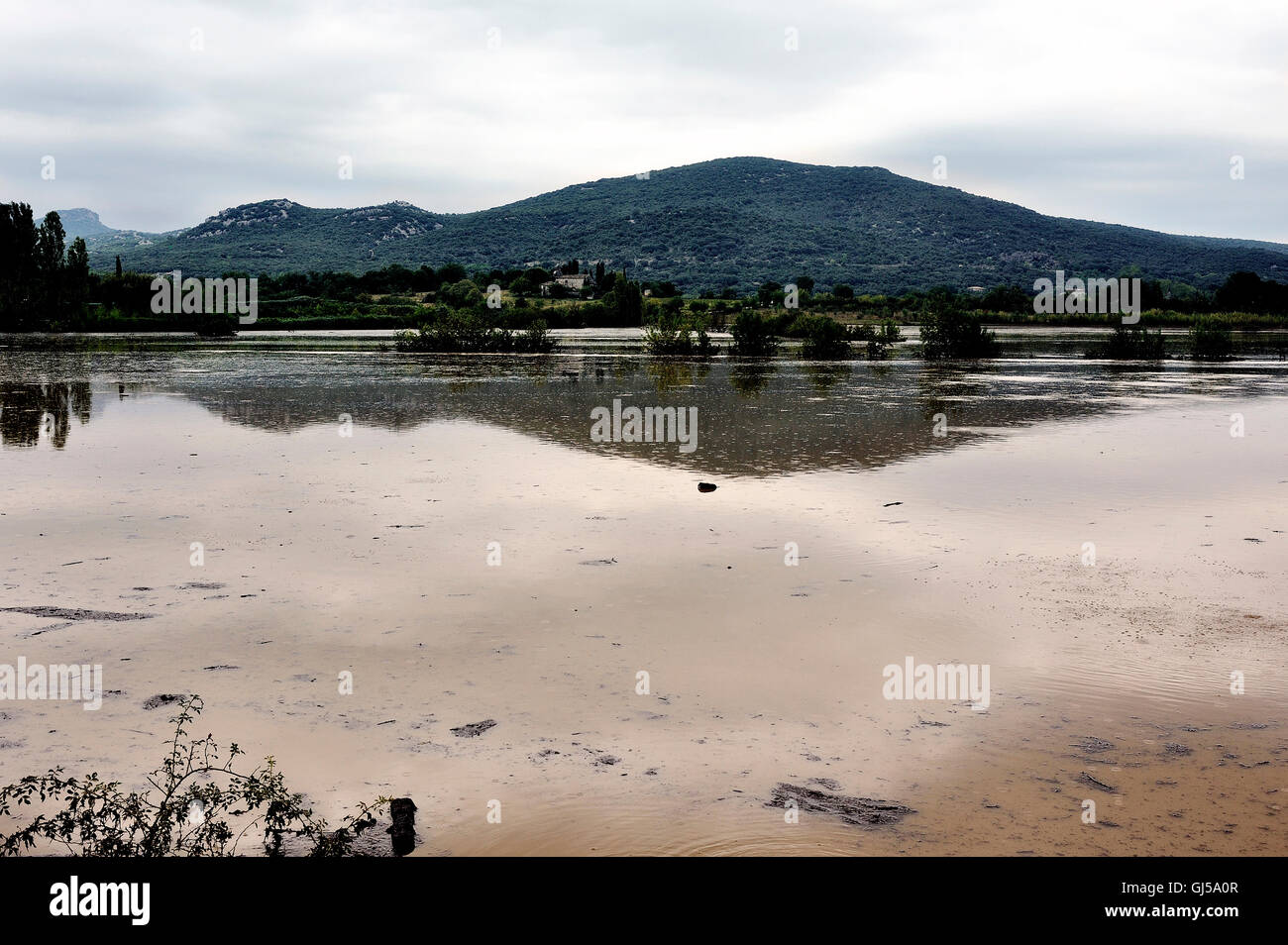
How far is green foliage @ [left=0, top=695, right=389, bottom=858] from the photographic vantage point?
16.4ft

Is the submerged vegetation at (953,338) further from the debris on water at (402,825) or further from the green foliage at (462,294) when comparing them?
the green foliage at (462,294)

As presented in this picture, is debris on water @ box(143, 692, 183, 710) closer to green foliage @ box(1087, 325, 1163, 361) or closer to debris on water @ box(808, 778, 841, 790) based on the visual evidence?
debris on water @ box(808, 778, 841, 790)

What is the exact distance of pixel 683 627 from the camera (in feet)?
29.2

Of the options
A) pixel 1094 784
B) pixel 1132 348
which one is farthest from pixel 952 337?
pixel 1094 784

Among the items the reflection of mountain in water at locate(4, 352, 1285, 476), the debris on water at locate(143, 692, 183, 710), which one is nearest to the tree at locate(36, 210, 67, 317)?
the reflection of mountain in water at locate(4, 352, 1285, 476)

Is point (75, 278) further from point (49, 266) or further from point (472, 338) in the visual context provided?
point (472, 338)

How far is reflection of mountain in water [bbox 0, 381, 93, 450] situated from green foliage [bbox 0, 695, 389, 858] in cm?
1576

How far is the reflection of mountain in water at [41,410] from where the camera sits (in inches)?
814

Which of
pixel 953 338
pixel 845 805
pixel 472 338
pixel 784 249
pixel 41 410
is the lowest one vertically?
pixel 845 805

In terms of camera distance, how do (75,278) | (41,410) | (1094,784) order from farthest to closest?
(75,278), (41,410), (1094,784)

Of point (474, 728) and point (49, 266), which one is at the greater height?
point (49, 266)

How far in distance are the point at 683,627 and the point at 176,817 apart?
14.7 feet

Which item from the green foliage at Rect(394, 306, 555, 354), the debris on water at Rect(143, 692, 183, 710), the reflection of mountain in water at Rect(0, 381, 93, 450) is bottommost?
the debris on water at Rect(143, 692, 183, 710)
